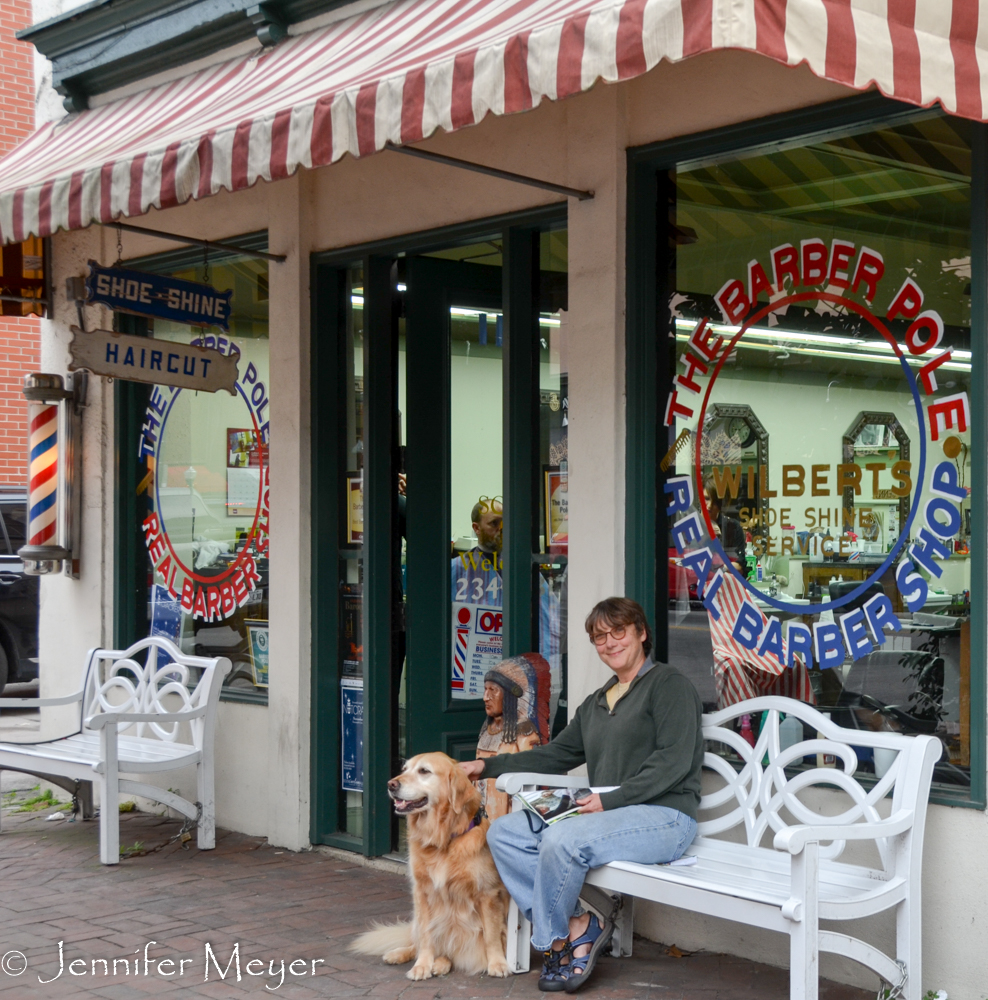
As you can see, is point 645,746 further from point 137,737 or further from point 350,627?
point 137,737

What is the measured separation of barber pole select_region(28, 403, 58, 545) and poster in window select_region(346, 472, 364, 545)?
2409mm

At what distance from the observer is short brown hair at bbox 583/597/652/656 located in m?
4.79

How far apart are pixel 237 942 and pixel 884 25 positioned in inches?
159

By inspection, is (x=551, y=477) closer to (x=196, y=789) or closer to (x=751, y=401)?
(x=751, y=401)

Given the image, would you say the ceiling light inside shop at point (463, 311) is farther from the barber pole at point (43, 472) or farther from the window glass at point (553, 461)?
the barber pole at point (43, 472)

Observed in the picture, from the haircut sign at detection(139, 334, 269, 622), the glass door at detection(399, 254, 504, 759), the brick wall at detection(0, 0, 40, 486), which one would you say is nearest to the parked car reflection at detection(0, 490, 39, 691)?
the brick wall at detection(0, 0, 40, 486)

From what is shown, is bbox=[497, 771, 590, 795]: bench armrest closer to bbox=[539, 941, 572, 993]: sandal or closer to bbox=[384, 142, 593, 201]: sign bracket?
bbox=[539, 941, 572, 993]: sandal

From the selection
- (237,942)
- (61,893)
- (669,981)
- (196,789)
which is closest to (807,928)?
(669,981)

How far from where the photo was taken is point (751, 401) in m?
5.19

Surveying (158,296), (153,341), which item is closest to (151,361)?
(153,341)

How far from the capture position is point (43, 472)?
8.41 metres

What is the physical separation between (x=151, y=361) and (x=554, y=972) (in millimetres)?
3630

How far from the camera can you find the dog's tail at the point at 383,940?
5100 millimetres

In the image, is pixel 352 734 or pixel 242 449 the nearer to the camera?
pixel 352 734
